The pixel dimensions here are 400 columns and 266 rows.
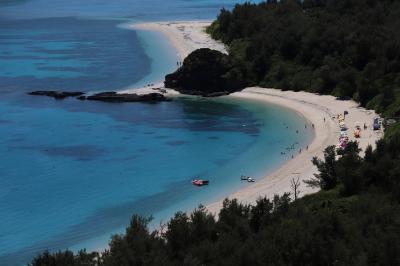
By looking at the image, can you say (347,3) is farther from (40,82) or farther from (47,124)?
(47,124)

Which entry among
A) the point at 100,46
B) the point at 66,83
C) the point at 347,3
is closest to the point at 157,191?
the point at 66,83

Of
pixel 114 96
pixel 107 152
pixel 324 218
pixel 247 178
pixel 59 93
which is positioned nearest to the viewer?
pixel 324 218

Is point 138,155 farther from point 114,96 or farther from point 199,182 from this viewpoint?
point 114,96

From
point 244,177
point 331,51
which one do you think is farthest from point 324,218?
point 331,51

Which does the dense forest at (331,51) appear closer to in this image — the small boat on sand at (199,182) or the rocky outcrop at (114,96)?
the rocky outcrop at (114,96)

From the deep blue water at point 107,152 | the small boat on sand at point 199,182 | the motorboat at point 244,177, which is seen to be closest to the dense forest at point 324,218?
the motorboat at point 244,177
